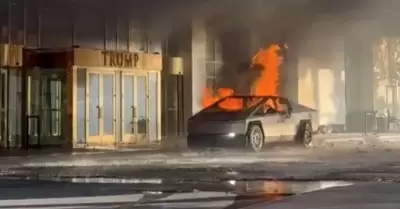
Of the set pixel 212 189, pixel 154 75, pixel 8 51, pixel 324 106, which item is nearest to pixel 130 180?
pixel 212 189

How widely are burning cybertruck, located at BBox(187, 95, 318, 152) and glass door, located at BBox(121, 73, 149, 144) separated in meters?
6.05

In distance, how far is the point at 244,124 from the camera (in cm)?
2023

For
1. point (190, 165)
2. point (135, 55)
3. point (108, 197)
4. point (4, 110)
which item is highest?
point (135, 55)

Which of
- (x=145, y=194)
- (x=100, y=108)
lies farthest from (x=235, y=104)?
(x=145, y=194)

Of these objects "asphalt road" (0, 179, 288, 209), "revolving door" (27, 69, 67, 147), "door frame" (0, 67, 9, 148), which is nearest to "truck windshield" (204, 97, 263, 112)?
"revolving door" (27, 69, 67, 147)

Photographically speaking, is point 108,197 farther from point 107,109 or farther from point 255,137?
point 107,109

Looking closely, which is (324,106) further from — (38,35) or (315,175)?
(315,175)

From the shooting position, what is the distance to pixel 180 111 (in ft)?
96.8

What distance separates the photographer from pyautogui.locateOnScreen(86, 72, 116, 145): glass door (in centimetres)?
2522

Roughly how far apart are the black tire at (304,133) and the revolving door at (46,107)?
6754 mm

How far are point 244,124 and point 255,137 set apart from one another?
503 millimetres

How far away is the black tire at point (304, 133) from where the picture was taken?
22219 mm

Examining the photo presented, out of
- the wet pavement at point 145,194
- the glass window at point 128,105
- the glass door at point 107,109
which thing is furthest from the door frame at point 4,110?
the wet pavement at point 145,194

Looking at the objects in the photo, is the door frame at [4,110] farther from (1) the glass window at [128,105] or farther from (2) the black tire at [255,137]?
(2) the black tire at [255,137]
